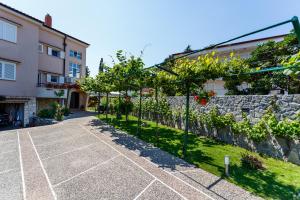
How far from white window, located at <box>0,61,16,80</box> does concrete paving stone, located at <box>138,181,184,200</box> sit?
17.9 m

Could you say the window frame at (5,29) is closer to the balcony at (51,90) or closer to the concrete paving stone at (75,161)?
the balcony at (51,90)

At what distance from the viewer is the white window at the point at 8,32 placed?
1633 centimetres

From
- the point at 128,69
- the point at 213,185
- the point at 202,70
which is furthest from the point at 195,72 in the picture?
the point at 128,69

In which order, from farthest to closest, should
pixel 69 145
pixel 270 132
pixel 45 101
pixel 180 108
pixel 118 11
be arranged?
pixel 45 101
pixel 180 108
pixel 118 11
pixel 69 145
pixel 270 132

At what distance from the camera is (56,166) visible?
7.54m

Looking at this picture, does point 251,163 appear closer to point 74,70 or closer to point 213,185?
point 213,185

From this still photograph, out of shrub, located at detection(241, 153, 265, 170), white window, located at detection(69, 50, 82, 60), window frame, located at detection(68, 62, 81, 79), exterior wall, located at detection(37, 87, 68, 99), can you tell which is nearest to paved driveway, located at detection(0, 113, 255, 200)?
shrub, located at detection(241, 153, 265, 170)

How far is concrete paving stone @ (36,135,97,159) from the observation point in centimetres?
918

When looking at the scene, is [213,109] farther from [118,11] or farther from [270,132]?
[118,11]

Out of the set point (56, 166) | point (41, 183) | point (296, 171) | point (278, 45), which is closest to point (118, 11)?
point (56, 166)

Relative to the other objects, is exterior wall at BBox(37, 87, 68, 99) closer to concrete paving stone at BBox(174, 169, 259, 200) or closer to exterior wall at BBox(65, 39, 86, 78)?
exterior wall at BBox(65, 39, 86, 78)

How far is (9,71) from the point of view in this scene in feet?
56.1

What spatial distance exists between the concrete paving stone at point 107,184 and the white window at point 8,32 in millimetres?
16737

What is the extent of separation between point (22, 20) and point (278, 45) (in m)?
24.7
